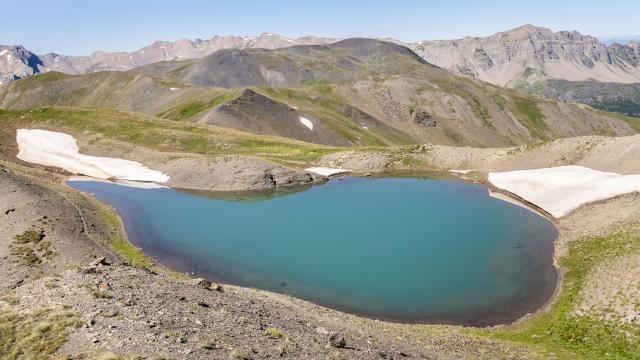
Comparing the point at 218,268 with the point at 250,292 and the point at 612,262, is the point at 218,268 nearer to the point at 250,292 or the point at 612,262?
the point at 250,292

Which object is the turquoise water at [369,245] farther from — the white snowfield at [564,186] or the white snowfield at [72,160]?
the white snowfield at [72,160]

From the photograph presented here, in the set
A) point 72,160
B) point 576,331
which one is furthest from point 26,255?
point 72,160

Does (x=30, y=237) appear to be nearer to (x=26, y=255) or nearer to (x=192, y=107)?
(x=26, y=255)

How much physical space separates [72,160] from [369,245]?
80258 mm

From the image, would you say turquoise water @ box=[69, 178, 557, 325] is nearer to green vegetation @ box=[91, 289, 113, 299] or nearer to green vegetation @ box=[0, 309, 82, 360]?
green vegetation @ box=[91, 289, 113, 299]

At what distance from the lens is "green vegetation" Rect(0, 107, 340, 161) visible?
107 metres

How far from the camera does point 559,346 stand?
104ft

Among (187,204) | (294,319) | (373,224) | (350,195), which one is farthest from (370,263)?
(187,204)

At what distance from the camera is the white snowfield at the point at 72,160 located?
300 ft

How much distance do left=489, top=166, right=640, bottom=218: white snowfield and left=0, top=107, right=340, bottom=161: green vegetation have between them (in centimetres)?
4652

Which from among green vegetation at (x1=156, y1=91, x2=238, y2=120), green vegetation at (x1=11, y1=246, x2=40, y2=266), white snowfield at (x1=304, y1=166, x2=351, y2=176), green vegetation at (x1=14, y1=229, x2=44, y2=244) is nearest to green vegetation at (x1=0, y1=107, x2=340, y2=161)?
white snowfield at (x1=304, y1=166, x2=351, y2=176)

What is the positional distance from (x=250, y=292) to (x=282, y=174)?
164ft

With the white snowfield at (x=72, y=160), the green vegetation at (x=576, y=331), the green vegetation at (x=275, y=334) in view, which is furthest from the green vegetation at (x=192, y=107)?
the green vegetation at (x=275, y=334)

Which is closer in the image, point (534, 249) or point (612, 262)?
point (612, 262)
